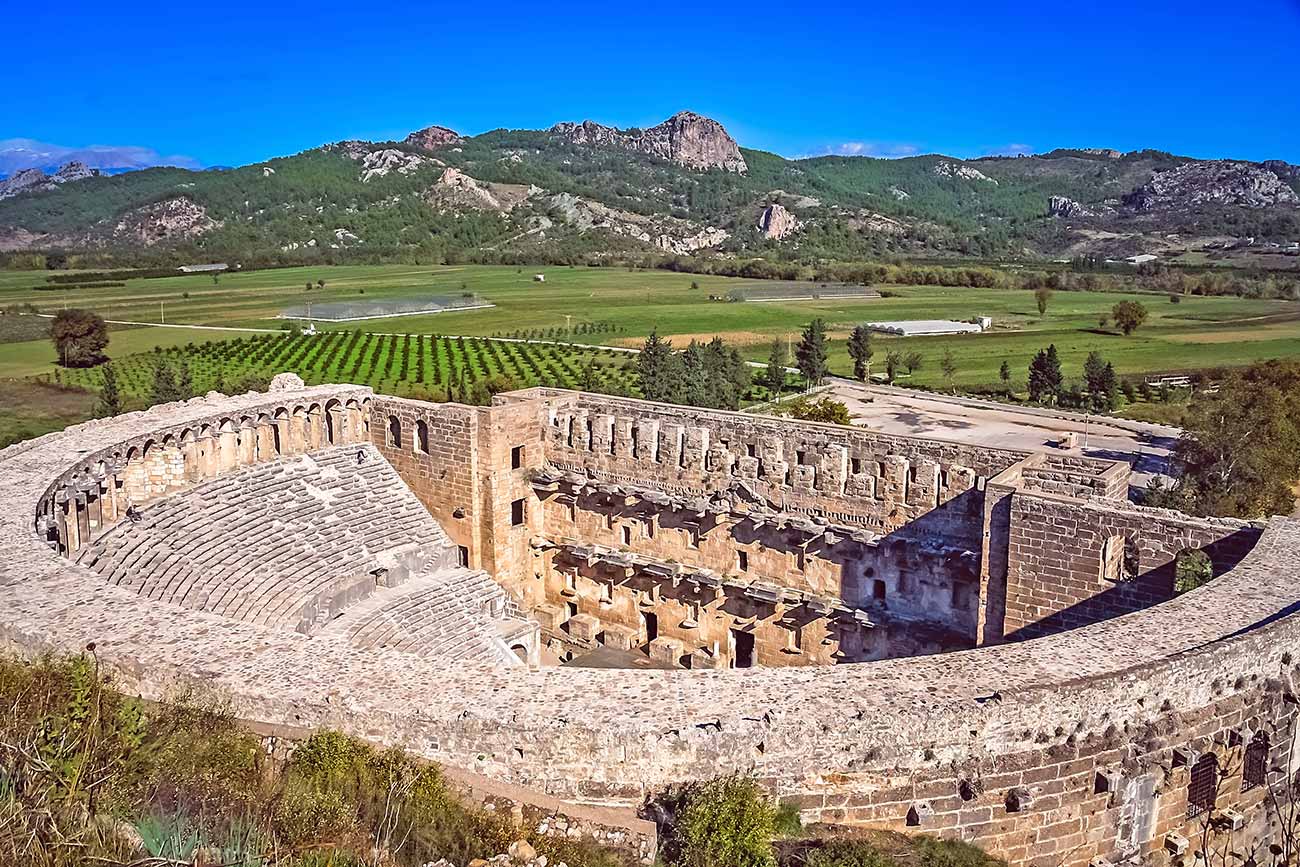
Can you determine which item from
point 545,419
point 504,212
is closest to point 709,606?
point 545,419

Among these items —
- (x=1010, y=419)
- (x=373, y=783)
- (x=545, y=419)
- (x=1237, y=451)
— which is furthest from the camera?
(x=1010, y=419)

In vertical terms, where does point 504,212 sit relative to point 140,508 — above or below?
above

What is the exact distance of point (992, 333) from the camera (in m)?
92.4

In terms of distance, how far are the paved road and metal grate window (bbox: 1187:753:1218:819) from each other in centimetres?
3239

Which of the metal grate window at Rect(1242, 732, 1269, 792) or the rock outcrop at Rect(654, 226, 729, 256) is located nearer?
the metal grate window at Rect(1242, 732, 1269, 792)

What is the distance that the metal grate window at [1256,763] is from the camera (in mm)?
11344

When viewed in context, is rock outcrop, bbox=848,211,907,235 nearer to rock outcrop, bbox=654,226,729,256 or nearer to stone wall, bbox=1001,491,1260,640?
rock outcrop, bbox=654,226,729,256

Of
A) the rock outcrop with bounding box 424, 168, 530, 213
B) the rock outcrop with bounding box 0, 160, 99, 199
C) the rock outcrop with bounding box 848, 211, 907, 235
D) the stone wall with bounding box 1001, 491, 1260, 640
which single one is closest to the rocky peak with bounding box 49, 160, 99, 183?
the rock outcrop with bounding box 0, 160, 99, 199

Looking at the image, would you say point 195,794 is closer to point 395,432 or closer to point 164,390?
point 395,432

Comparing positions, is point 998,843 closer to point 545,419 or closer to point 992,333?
point 545,419

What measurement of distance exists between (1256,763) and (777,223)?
568 feet

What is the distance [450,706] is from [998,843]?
5611mm

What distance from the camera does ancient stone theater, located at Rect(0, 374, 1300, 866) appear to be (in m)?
9.70

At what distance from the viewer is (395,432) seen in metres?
24.3
